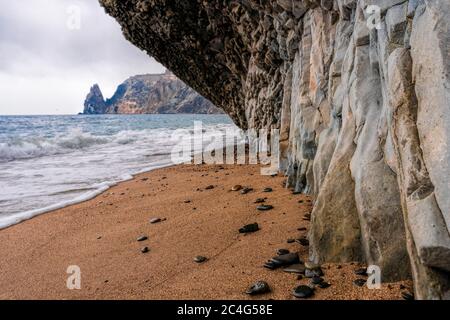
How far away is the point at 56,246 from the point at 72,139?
16.1 m

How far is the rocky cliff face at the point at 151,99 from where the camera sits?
15225 centimetres

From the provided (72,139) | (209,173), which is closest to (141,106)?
(72,139)

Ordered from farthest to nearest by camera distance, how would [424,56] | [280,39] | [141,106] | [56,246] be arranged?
[141,106] → [280,39] → [56,246] → [424,56]

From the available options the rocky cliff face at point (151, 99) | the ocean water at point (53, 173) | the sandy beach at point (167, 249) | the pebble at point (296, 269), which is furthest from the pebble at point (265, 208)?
the rocky cliff face at point (151, 99)

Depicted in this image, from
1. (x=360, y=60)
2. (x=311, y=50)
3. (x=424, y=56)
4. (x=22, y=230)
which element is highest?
(x=311, y=50)

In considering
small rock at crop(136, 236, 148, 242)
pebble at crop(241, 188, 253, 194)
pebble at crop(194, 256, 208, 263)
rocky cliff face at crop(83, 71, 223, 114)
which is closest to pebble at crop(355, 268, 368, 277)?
pebble at crop(194, 256, 208, 263)

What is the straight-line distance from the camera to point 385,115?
2.96 metres

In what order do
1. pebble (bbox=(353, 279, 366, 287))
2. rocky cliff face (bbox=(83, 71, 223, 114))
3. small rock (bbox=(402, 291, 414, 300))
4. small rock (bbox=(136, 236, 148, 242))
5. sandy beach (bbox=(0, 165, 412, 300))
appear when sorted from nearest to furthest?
small rock (bbox=(402, 291, 414, 300))
pebble (bbox=(353, 279, 366, 287))
sandy beach (bbox=(0, 165, 412, 300))
small rock (bbox=(136, 236, 148, 242))
rocky cliff face (bbox=(83, 71, 223, 114))

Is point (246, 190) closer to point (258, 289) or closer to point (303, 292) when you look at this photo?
point (258, 289)

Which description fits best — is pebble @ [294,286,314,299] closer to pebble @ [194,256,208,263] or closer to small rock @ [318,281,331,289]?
small rock @ [318,281,331,289]

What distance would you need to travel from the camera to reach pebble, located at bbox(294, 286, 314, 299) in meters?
2.84

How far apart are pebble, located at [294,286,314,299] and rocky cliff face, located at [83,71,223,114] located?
462 ft

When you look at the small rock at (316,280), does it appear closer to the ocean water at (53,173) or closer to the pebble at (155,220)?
the pebble at (155,220)
